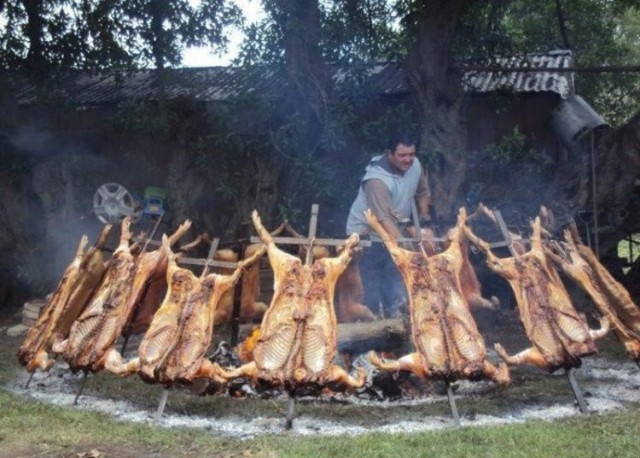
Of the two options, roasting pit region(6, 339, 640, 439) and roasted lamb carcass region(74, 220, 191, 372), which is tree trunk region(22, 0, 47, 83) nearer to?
roasted lamb carcass region(74, 220, 191, 372)

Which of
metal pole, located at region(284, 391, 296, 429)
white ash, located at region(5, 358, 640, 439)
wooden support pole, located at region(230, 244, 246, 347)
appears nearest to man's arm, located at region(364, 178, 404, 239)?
wooden support pole, located at region(230, 244, 246, 347)

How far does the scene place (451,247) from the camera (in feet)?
23.0

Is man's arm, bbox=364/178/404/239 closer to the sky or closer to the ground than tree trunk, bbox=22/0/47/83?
closer to the ground

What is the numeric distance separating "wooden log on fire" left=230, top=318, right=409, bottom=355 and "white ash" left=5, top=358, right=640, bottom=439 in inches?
29.5

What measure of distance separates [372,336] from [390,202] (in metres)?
1.60

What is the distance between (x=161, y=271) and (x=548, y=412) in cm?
389

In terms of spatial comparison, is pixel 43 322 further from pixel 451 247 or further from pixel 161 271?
pixel 451 247

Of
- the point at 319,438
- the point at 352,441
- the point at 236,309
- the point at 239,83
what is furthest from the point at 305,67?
the point at 352,441

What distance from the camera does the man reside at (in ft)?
26.6

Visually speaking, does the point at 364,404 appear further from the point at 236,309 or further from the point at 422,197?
the point at 422,197

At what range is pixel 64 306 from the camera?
7355mm

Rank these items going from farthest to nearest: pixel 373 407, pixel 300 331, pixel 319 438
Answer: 1. pixel 373 407
2. pixel 300 331
3. pixel 319 438

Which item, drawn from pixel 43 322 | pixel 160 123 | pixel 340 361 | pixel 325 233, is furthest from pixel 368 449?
pixel 160 123

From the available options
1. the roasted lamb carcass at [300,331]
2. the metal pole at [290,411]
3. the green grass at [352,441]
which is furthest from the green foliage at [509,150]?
the metal pole at [290,411]
